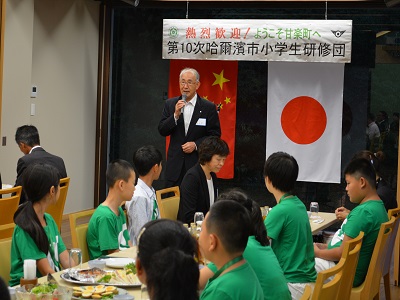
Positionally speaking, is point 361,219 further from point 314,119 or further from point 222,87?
point 222,87

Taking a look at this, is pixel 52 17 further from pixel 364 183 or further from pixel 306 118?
pixel 364 183

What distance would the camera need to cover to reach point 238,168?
9.20 m

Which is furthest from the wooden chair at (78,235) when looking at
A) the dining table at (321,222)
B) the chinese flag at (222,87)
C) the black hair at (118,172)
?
the chinese flag at (222,87)

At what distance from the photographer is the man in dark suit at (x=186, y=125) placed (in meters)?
7.13

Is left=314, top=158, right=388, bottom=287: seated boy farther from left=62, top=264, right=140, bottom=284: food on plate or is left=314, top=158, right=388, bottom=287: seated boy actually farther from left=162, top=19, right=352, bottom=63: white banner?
left=162, top=19, right=352, bottom=63: white banner

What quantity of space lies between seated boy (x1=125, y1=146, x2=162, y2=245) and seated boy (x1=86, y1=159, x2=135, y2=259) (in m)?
0.39

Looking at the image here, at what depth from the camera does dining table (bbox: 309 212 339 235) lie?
542 centimetres

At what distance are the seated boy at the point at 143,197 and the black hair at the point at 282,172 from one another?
100 centimetres

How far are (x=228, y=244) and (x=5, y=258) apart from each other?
154 cm

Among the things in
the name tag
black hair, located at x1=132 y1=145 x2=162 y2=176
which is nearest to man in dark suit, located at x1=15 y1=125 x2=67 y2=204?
the name tag

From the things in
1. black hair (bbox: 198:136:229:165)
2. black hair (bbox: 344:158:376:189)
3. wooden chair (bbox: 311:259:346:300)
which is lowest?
wooden chair (bbox: 311:259:346:300)

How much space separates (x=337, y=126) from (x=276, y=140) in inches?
28.4

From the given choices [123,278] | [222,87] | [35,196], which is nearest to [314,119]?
[222,87]

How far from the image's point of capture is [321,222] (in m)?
5.68
